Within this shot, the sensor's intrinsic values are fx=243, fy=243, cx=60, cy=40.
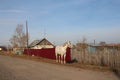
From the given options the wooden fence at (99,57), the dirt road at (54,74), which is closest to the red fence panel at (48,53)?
the wooden fence at (99,57)

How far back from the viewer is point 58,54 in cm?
3034

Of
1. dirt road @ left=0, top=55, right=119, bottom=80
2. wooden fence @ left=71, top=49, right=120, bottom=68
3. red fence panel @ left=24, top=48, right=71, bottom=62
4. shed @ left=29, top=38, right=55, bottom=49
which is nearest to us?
dirt road @ left=0, top=55, right=119, bottom=80

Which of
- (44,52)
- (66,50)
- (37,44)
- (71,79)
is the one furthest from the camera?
(37,44)

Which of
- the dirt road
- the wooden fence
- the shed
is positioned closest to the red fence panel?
the wooden fence

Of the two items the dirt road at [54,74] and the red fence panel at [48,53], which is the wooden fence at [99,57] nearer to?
the red fence panel at [48,53]

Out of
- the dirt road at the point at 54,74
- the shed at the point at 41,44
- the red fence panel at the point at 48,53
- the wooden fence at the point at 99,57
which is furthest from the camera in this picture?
the shed at the point at 41,44

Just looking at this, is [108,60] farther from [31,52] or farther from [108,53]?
[31,52]

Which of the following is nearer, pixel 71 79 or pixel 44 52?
pixel 71 79

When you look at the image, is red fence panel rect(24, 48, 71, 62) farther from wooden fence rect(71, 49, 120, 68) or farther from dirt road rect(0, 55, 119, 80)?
dirt road rect(0, 55, 119, 80)

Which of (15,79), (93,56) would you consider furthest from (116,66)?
(15,79)

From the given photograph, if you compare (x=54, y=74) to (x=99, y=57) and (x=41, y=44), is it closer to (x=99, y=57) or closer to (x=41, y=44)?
(x=99, y=57)

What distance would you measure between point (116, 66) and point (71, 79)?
10046 millimetres

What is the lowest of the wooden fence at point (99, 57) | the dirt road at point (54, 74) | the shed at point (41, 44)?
the dirt road at point (54, 74)

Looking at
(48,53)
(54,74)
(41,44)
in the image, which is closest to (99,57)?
(54,74)
